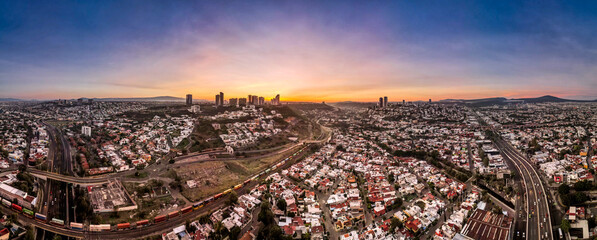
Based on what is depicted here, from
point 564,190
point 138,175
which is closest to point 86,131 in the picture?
point 138,175

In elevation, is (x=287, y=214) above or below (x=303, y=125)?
below

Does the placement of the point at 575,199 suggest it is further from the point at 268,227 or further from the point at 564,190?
the point at 268,227

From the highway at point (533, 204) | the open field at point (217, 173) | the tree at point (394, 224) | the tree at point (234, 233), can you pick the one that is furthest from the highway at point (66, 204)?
the highway at point (533, 204)

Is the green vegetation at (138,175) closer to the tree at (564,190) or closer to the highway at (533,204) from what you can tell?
the highway at (533,204)

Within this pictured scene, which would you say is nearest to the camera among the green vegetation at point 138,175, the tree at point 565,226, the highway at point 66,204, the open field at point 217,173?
the tree at point 565,226

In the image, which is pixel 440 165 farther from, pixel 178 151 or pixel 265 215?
pixel 178 151

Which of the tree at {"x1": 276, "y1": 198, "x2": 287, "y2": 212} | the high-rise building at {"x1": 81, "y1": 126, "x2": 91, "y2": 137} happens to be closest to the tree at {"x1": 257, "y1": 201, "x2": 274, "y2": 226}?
the tree at {"x1": 276, "y1": 198, "x2": 287, "y2": 212}

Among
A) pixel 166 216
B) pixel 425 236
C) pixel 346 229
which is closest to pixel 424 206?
pixel 425 236

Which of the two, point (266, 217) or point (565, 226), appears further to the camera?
point (266, 217)
